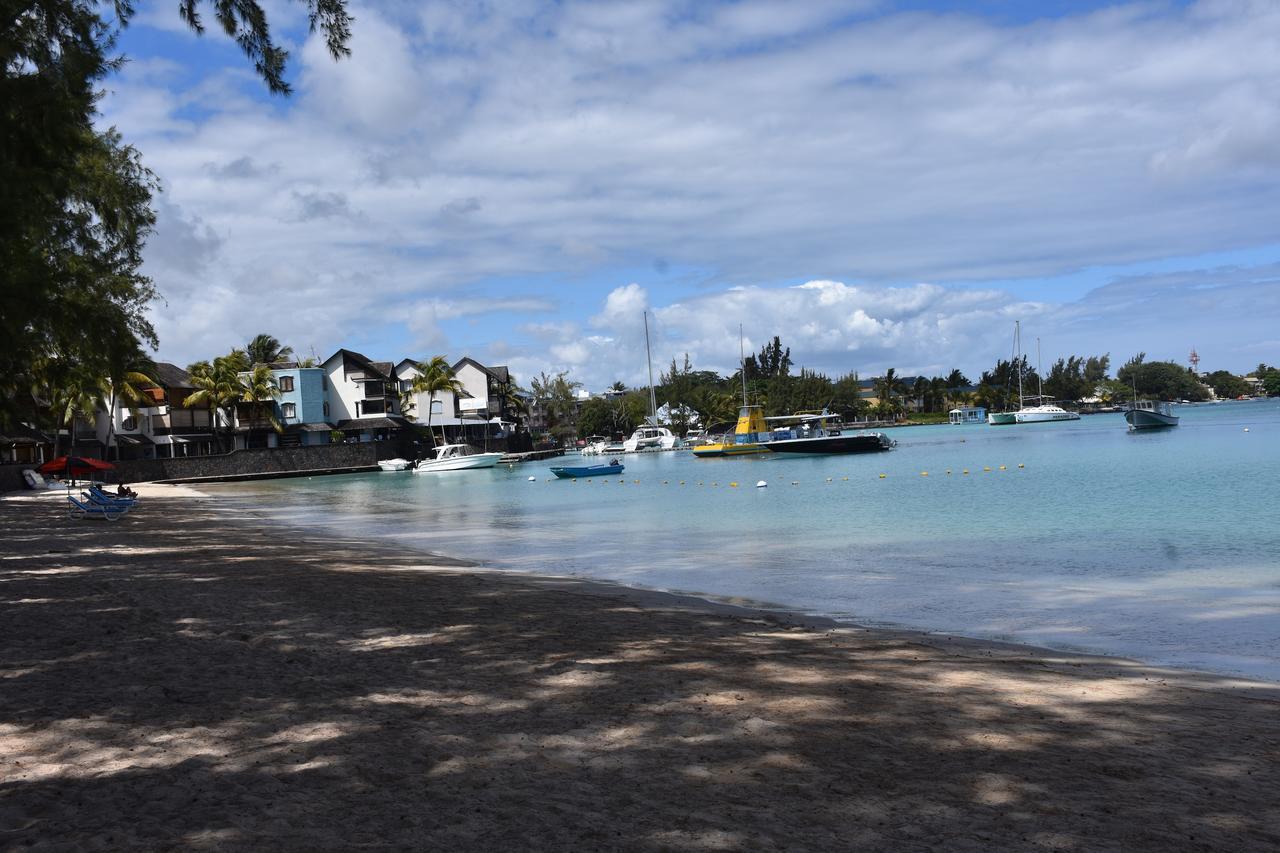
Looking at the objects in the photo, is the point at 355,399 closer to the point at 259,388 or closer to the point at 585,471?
the point at 259,388

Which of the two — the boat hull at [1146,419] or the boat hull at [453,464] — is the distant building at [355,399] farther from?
the boat hull at [1146,419]

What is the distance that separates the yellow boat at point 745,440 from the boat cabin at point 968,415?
114033 millimetres

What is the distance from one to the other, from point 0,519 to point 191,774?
3004cm

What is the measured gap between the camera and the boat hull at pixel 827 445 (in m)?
73.2

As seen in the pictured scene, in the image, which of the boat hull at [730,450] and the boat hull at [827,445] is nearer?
the boat hull at [827,445]

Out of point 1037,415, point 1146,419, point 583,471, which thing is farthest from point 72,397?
point 1037,415

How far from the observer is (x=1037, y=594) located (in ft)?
50.8

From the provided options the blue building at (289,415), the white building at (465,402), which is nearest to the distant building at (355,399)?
the blue building at (289,415)

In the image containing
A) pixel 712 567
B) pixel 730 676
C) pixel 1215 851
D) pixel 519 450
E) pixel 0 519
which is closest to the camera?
pixel 1215 851

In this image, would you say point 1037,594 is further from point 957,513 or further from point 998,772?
point 957,513

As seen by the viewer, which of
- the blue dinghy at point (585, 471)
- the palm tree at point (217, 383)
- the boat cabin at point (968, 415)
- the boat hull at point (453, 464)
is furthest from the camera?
the boat cabin at point (968, 415)

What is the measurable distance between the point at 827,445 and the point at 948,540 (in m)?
50.1

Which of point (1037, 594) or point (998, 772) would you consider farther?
point (1037, 594)

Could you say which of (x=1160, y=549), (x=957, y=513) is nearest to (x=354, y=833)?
(x=1160, y=549)
